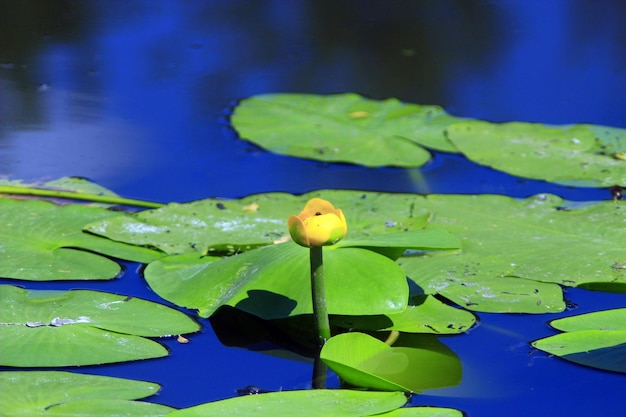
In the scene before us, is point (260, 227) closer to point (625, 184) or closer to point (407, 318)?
point (407, 318)

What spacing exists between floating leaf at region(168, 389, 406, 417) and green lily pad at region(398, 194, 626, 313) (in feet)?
1.09

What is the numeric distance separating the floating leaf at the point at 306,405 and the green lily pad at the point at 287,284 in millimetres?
163

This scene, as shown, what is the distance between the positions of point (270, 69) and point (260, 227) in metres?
1.30

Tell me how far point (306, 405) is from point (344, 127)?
1242 mm

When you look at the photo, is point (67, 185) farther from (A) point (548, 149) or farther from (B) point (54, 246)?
(A) point (548, 149)

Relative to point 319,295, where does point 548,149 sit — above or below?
above

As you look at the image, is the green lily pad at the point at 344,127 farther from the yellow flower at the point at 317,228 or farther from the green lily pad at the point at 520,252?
the yellow flower at the point at 317,228

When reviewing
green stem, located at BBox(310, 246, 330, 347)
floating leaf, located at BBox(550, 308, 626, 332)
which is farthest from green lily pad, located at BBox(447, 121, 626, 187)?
green stem, located at BBox(310, 246, 330, 347)

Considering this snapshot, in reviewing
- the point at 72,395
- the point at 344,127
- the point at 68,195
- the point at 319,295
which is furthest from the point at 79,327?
the point at 344,127

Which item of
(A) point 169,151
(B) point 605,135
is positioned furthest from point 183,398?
(B) point 605,135

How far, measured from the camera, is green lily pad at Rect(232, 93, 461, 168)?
2.03 meters

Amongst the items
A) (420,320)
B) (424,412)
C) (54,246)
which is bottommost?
(424,412)

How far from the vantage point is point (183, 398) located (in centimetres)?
108

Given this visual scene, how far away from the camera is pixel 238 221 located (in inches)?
61.8
